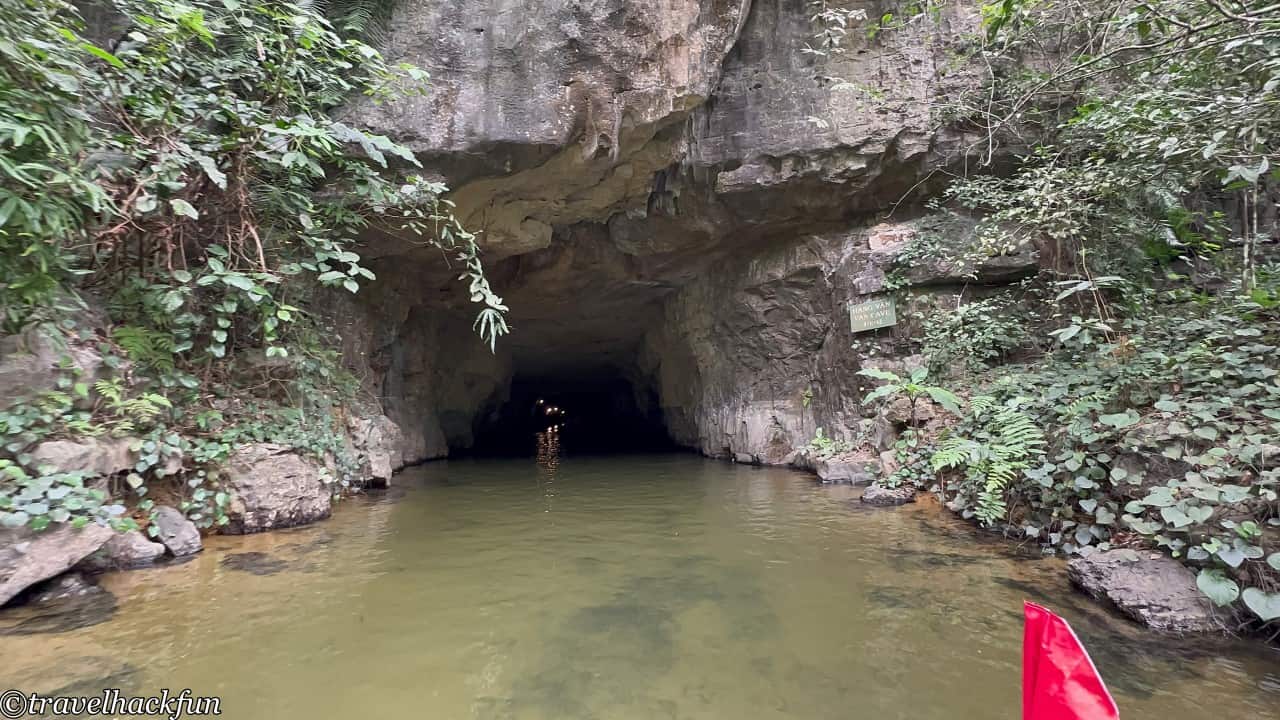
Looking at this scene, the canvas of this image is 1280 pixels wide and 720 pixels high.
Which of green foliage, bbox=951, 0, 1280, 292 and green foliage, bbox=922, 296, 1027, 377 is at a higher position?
green foliage, bbox=951, 0, 1280, 292

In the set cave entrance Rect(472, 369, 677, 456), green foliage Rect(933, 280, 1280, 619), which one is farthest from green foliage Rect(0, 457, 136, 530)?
cave entrance Rect(472, 369, 677, 456)

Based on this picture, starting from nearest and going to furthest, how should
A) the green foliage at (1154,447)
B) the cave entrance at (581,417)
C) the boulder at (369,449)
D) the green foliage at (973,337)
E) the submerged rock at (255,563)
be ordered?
the green foliage at (1154,447)
the submerged rock at (255,563)
the green foliage at (973,337)
the boulder at (369,449)
the cave entrance at (581,417)

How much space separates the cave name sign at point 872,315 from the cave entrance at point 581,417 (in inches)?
288

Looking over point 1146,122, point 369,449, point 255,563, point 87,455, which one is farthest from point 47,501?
point 1146,122

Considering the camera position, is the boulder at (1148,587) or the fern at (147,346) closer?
the boulder at (1148,587)

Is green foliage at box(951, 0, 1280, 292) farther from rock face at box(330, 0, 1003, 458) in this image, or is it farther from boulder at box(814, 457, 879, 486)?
boulder at box(814, 457, 879, 486)

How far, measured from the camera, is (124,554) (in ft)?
11.6

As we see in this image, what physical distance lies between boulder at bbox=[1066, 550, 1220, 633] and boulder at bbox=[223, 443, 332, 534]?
18.8 ft

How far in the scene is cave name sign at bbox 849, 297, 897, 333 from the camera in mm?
7855

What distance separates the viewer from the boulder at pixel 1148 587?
265 centimetres

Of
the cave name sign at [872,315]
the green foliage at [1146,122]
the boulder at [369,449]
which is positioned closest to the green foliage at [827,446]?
the cave name sign at [872,315]

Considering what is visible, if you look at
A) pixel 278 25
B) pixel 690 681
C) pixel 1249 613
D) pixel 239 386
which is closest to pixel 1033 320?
pixel 1249 613

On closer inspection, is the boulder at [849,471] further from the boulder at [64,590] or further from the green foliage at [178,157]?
the boulder at [64,590]

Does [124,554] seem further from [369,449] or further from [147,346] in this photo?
[369,449]
